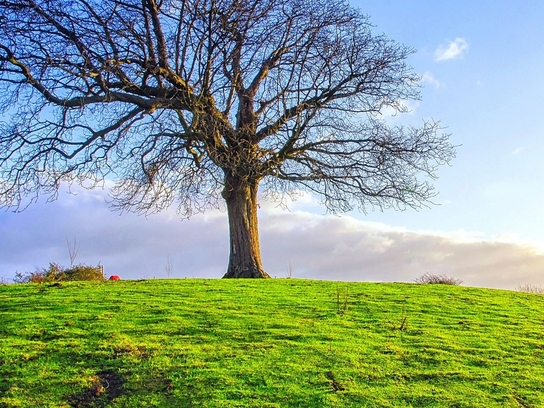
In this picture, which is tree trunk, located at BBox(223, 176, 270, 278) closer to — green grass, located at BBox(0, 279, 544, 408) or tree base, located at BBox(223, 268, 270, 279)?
tree base, located at BBox(223, 268, 270, 279)

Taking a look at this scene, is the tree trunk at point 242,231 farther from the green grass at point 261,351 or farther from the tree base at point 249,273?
the green grass at point 261,351

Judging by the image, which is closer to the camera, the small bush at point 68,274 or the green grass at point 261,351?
the green grass at point 261,351

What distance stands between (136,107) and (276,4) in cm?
506

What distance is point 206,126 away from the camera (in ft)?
50.9

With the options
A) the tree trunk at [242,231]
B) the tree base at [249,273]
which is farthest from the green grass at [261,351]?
the tree trunk at [242,231]

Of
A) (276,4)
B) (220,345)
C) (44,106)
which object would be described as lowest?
(220,345)

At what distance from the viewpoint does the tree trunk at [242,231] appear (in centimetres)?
1658

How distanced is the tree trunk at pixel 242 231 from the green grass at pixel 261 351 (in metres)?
4.31

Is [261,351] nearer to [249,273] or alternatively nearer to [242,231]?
[249,273]

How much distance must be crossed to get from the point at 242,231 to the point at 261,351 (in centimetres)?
901

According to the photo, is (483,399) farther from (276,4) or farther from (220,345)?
(276,4)

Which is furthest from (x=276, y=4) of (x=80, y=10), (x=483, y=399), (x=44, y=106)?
(x=483, y=399)

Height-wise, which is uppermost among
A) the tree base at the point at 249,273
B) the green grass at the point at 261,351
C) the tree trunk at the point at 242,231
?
the tree trunk at the point at 242,231

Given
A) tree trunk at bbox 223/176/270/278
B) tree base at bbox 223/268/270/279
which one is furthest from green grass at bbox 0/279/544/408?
tree trunk at bbox 223/176/270/278
